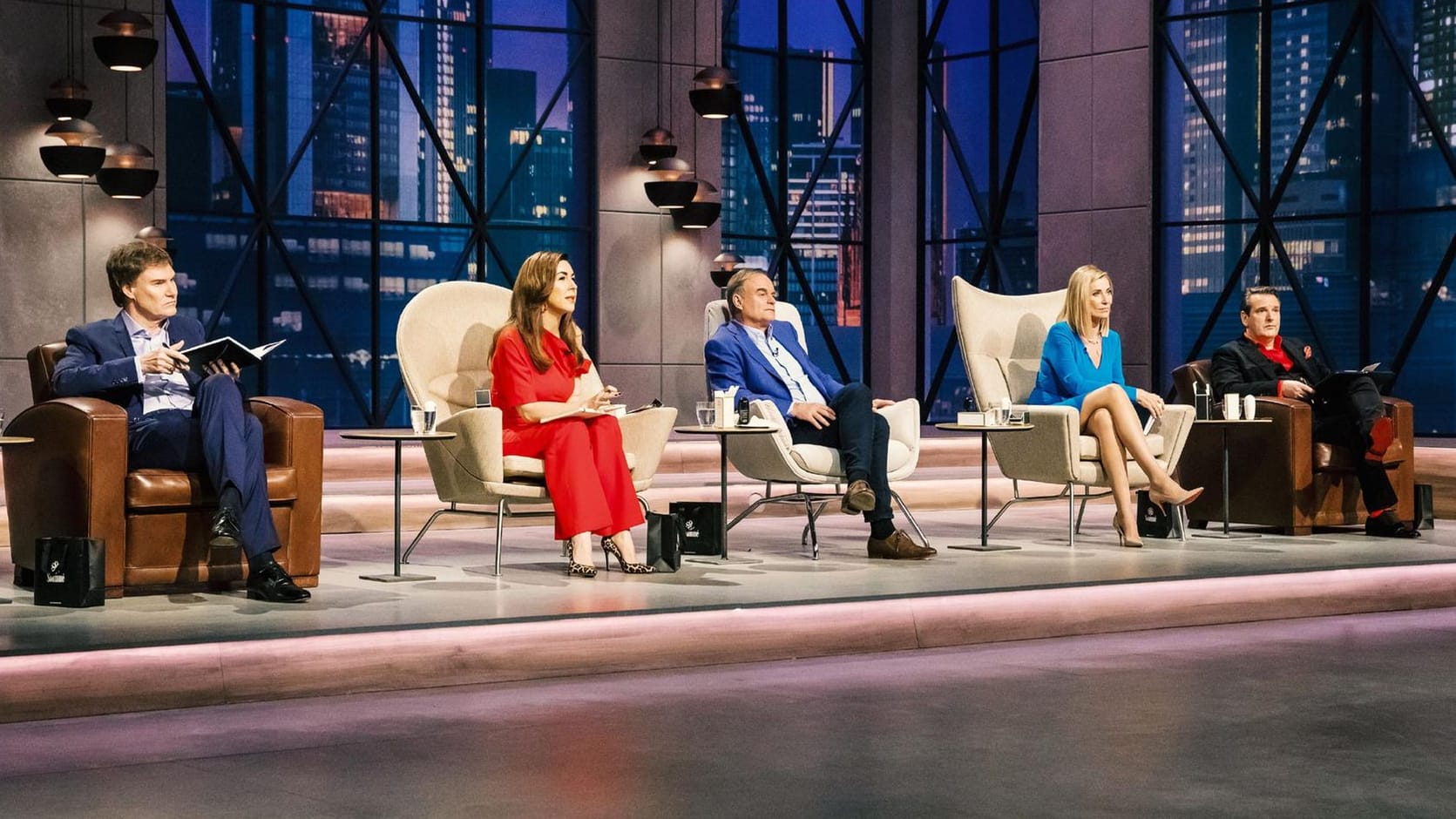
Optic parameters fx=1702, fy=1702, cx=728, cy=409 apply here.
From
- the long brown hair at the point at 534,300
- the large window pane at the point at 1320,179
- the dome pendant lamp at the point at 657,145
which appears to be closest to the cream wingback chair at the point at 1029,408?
the long brown hair at the point at 534,300

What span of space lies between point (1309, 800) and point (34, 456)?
3.47 m

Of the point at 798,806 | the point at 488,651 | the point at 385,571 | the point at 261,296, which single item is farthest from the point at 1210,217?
the point at 798,806

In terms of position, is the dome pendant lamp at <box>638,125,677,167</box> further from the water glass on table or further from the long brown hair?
the long brown hair

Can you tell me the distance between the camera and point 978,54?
14547 mm

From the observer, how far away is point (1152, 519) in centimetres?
686

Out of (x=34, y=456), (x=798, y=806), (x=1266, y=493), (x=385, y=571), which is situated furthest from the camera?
(x=1266, y=493)

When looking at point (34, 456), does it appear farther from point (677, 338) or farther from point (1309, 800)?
point (677, 338)

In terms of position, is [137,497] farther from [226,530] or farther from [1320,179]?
[1320,179]

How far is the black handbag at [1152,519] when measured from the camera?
6.81 meters

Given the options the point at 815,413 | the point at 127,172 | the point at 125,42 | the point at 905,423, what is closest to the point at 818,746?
the point at 815,413

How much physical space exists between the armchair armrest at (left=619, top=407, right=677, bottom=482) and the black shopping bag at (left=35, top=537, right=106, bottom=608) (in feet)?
6.05

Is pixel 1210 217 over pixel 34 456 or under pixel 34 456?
over

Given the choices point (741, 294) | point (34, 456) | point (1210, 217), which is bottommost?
point (34, 456)

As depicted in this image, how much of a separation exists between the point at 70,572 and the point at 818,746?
2205 mm
